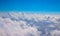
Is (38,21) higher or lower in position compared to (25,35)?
higher

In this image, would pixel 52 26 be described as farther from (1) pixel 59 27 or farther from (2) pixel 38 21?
(2) pixel 38 21

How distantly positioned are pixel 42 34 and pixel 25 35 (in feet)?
16.6

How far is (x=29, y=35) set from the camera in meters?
11.5

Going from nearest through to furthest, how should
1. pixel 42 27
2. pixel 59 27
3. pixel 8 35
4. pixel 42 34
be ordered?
pixel 8 35, pixel 59 27, pixel 42 34, pixel 42 27

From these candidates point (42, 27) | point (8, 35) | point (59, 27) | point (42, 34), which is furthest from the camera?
point (42, 27)

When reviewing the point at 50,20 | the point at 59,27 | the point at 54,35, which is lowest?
the point at 54,35

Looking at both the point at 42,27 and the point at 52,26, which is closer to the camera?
the point at 52,26

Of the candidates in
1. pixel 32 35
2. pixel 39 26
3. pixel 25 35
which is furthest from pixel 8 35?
pixel 39 26

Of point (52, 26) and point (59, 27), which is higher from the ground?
point (52, 26)

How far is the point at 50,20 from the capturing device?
48.5ft

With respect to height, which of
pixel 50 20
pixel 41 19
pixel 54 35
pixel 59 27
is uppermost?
pixel 41 19

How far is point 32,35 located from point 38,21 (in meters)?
5.65

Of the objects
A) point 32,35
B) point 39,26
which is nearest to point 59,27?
point 32,35

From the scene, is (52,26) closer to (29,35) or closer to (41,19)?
(41,19)
